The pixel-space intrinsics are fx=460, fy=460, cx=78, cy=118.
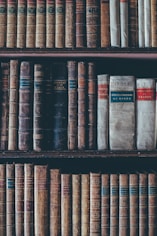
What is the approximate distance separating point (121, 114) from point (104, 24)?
27 cm

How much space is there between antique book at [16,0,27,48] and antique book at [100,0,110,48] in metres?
0.23

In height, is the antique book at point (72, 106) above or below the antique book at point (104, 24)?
below

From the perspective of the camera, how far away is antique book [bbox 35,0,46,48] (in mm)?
1343

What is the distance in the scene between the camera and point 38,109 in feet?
4.47

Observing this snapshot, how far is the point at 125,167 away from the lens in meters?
1.60

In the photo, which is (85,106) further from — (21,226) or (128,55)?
(21,226)

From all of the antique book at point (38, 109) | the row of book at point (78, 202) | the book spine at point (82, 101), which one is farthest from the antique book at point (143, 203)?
the antique book at point (38, 109)

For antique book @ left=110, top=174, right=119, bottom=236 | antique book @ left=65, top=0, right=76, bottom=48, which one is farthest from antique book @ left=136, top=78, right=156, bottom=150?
antique book @ left=65, top=0, right=76, bottom=48

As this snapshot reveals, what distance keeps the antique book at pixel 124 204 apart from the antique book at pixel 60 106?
20cm

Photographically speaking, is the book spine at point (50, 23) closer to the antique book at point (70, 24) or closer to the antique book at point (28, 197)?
the antique book at point (70, 24)

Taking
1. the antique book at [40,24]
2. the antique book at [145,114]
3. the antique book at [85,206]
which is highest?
the antique book at [40,24]

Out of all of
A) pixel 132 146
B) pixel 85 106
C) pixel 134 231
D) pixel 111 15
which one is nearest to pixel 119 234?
pixel 134 231

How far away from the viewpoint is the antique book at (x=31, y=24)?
134 centimetres

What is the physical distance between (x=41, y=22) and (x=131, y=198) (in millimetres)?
582
